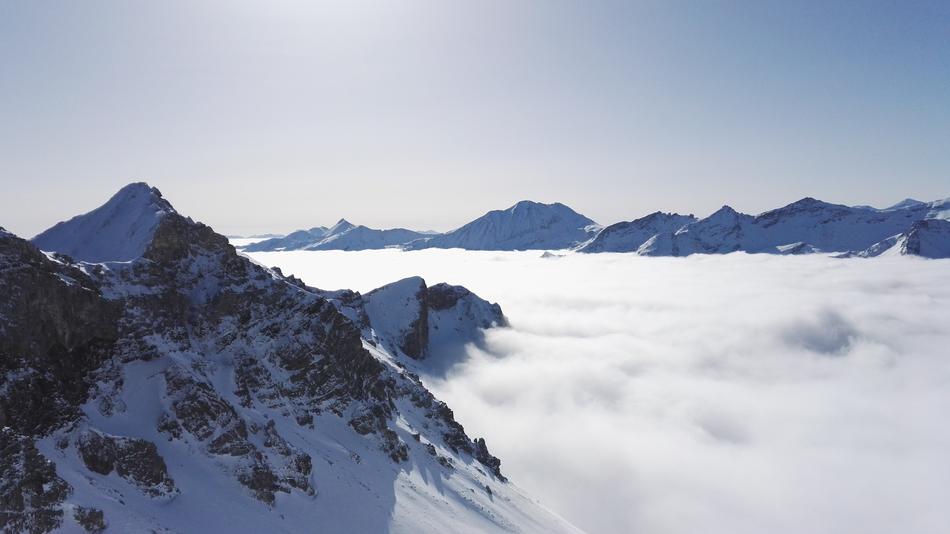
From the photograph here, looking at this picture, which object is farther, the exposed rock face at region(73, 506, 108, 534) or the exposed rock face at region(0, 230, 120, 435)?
the exposed rock face at region(0, 230, 120, 435)

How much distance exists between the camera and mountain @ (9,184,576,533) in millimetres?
31719

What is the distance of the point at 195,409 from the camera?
130 feet

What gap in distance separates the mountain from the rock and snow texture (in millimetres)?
247

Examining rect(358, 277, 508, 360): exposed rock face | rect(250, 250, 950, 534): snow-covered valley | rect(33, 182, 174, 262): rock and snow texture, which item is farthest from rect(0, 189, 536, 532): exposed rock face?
rect(358, 277, 508, 360): exposed rock face

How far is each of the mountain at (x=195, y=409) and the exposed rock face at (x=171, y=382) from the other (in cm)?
12

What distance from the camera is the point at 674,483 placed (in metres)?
101

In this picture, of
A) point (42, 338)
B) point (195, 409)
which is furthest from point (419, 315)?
point (42, 338)

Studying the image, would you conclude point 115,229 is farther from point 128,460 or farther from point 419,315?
point 419,315

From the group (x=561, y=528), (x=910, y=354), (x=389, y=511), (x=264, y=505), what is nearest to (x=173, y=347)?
(x=264, y=505)

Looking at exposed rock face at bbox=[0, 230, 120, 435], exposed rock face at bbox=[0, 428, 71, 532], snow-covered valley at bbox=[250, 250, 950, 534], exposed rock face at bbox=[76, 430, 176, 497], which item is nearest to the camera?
exposed rock face at bbox=[0, 428, 71, 532]

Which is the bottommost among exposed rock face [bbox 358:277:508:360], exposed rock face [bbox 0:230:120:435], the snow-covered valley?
the snow-covered valley

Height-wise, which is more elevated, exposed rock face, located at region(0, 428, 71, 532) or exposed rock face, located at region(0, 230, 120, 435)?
exposed rock face, located at region(0, 230, 120, 435)

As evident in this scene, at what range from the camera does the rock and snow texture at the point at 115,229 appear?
4844 centimetres

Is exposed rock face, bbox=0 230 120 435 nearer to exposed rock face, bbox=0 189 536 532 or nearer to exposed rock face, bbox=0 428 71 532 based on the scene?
exposed rock face, bbox=0 189 536 532
